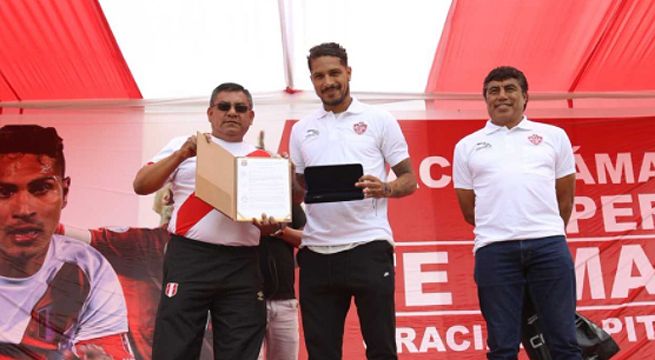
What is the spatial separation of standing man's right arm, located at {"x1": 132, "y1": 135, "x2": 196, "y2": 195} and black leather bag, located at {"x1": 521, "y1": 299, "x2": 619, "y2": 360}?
1.50m

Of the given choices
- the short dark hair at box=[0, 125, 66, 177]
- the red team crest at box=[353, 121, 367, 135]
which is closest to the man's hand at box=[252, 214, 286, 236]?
the red team crest at box=[353, 121, 367, 135]

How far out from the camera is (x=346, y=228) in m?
2.40

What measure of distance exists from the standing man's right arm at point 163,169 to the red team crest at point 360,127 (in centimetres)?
61

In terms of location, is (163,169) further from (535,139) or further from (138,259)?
(138,259)

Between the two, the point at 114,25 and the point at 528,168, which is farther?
the point at 114,25

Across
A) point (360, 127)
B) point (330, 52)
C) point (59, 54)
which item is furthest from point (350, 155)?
point (59, 54)

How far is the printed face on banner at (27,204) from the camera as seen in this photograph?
397 cm

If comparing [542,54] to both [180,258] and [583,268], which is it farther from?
[180,258]

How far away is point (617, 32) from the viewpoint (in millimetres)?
3893

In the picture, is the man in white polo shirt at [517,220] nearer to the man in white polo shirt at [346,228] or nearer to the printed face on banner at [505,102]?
the printed face on banner at [505,102]

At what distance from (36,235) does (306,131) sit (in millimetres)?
2284

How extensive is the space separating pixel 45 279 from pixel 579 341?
3039mm

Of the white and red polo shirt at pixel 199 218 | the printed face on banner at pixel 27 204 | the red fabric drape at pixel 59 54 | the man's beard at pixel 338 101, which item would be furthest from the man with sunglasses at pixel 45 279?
the man's beard at pixel 338 101

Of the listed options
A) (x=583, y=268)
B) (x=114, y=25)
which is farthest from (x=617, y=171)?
(x=114, y=25)
